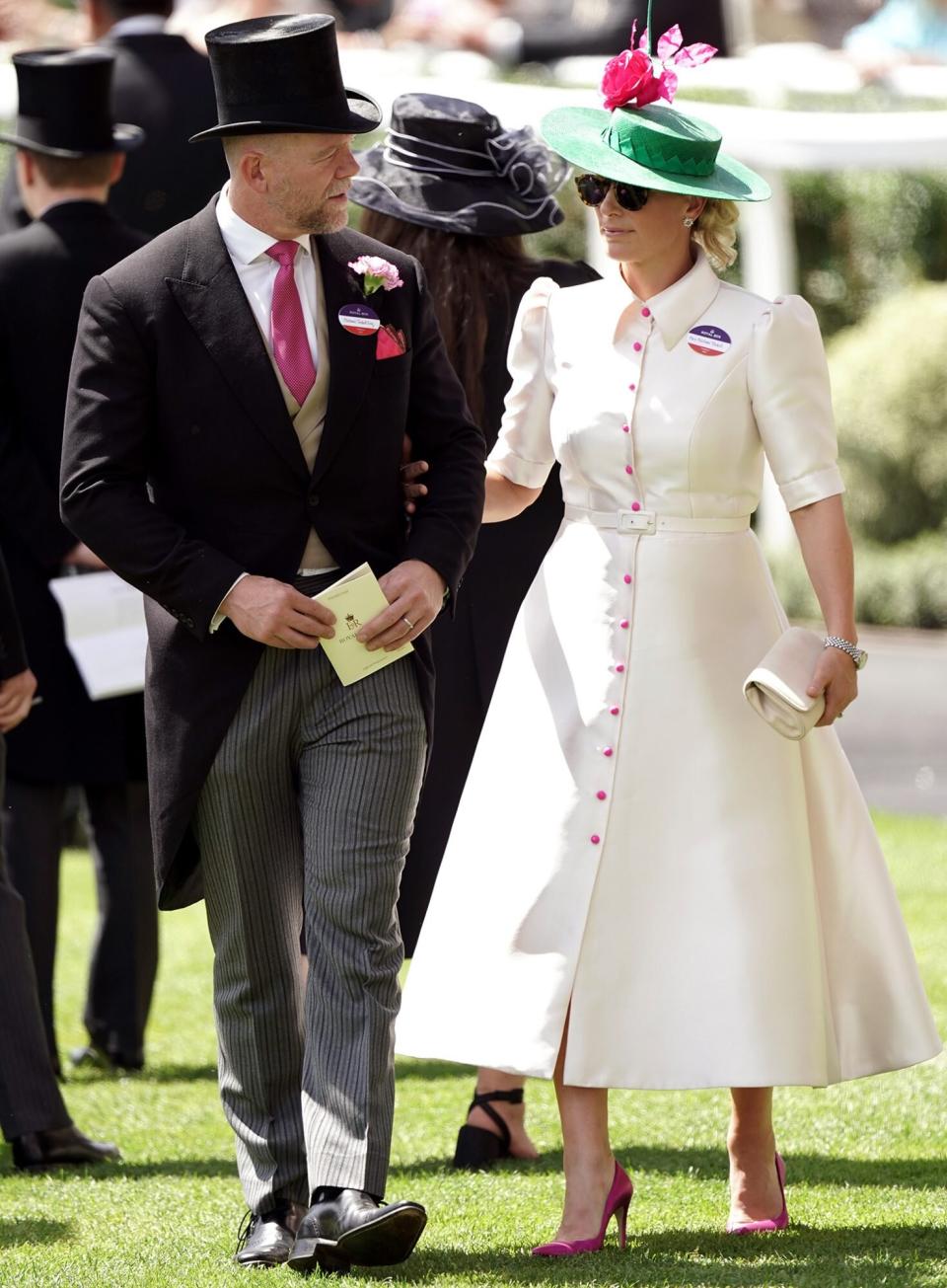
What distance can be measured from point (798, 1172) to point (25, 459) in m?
2.60

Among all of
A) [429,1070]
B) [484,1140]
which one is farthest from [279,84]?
[429,1070]

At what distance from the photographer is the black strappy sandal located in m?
5.04

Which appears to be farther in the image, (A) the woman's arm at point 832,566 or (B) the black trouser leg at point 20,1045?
(B) the black trouser leg at point 20,1045

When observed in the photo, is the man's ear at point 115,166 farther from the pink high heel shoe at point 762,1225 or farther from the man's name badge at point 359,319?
the pink high heel shoe at point 762,1225

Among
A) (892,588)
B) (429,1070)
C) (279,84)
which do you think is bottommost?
(892,588)

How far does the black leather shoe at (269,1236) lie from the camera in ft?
13.1

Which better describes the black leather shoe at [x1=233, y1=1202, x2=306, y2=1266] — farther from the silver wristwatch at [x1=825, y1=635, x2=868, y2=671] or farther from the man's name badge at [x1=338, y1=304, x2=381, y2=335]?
the man's name badge at [x1=338, y1=304, x2=381, y2=335]

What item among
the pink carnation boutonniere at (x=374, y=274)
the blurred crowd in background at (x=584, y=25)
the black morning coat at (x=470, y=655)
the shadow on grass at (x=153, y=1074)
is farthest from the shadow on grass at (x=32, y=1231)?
the blurred crowd in background at (x=584, y=25)

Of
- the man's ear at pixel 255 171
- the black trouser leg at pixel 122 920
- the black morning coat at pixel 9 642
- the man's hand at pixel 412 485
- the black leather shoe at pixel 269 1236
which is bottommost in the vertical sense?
the black trouser leg at pixel 122 920

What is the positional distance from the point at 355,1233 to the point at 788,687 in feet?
3.68

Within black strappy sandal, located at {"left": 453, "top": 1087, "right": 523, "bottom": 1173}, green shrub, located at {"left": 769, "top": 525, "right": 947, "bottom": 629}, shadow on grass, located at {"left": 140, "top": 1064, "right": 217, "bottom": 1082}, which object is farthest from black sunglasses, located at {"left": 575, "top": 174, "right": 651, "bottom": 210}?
green shrub, located at {"left": 769, "top": 525, "right": 947, "bottom": 629}

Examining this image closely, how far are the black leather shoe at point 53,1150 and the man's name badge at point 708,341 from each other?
223 centimetres

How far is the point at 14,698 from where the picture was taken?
16.8 feet

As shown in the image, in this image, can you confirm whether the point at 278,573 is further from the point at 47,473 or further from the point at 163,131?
the point at 163,131
